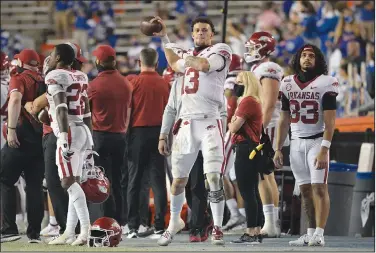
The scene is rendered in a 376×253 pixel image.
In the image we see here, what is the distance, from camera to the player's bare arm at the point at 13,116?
1078 centimetres

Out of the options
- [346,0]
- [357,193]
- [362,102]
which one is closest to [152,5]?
[346,0]

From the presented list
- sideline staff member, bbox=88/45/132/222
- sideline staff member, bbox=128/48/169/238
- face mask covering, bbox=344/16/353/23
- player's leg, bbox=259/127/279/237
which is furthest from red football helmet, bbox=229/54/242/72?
face mask covering, bbox=344/16/353/23

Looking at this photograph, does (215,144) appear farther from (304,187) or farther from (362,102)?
(362,102)

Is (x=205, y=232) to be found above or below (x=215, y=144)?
below

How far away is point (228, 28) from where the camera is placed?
71.2 feet

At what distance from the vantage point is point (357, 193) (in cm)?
1321

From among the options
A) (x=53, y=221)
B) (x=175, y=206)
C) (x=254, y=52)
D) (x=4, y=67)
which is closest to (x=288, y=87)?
(x=254, y=52)

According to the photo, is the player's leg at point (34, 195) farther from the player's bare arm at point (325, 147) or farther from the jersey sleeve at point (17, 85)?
the player's bare arm at point (325, 147)

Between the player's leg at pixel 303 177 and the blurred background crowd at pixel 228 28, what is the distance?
522 cm

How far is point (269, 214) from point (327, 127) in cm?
154

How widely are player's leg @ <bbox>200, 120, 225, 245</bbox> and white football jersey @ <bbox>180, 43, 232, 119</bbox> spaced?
118 mm

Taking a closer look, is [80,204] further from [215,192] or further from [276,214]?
[276,214]

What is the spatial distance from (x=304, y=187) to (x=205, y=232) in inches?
41.4

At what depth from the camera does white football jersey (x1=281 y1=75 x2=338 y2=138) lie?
405 inches
